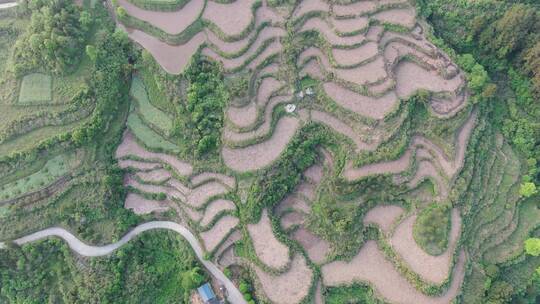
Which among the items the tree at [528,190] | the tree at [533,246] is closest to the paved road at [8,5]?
the tree at [528,190]

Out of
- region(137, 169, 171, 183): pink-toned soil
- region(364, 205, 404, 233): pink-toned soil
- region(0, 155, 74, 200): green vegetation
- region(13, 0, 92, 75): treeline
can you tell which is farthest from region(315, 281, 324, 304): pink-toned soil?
region(13, 0, 92, 75): treeline

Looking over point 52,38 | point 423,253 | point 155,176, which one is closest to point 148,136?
point 155,176

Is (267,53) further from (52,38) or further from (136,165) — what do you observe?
(52,38)

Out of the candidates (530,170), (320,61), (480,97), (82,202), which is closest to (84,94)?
(82,202)

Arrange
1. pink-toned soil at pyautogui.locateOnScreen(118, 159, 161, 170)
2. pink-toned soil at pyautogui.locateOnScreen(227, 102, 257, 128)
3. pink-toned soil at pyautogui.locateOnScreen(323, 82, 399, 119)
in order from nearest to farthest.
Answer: pink-toned soil at pyautogui.locateOnScreen(323, 82, 399, 119) → pink-toned soil at pyautogui.locateOnScreen(227, 102, 257, 128) → pink-toned soil at pyautogui.locateOnScreen(118, 159, 161, 170)

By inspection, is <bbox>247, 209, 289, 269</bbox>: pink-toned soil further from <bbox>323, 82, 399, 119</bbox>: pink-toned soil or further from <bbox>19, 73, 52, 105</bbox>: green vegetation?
<bbox>19, 73, 52, 105</bbox>: green vegetation

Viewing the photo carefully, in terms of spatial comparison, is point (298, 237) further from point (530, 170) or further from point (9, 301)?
point (9, 301)
